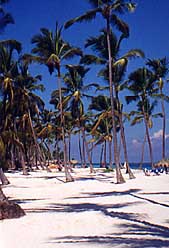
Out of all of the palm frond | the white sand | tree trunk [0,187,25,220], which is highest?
the palm frond

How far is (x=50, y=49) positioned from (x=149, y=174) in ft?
47.9

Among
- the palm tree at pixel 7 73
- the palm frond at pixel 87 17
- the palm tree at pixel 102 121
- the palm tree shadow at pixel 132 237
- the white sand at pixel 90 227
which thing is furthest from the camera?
the palm tree at pixel 102 121

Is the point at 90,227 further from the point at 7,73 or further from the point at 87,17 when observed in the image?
the point at 7,73

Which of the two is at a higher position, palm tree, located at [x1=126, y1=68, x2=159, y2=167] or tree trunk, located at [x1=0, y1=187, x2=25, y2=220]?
palm tree, located at [x1=126, y1=68, x2=159, y2=167]

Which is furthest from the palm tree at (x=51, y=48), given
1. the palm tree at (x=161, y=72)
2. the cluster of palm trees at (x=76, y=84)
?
the palm tree at (x=161, y=72)

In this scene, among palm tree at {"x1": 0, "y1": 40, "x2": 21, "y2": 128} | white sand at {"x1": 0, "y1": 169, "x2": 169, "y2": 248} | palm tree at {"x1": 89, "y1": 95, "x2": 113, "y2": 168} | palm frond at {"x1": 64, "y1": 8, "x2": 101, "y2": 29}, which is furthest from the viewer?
palm tree at {"x1": 89, "y1": 95, "x2": 113, "y2": 168}

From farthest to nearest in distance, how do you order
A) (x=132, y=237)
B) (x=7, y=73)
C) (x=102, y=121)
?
(x=102, y=121), (x=7, y=73), (x=132, y=237)

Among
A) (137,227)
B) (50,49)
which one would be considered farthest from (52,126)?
(137,227)

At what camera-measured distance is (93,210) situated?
12.2 metres

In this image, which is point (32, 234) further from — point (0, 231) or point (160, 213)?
point (160, 213)

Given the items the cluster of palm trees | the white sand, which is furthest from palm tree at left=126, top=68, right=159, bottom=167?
the white sand

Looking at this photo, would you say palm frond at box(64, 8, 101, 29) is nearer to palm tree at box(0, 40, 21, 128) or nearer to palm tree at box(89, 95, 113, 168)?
palm tree at box(0, 40, 21, 128)

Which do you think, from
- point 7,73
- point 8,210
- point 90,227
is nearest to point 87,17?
point 7,73

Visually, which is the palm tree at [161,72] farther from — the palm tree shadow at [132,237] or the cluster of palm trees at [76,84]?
the palm tree shadow at [132,237]
